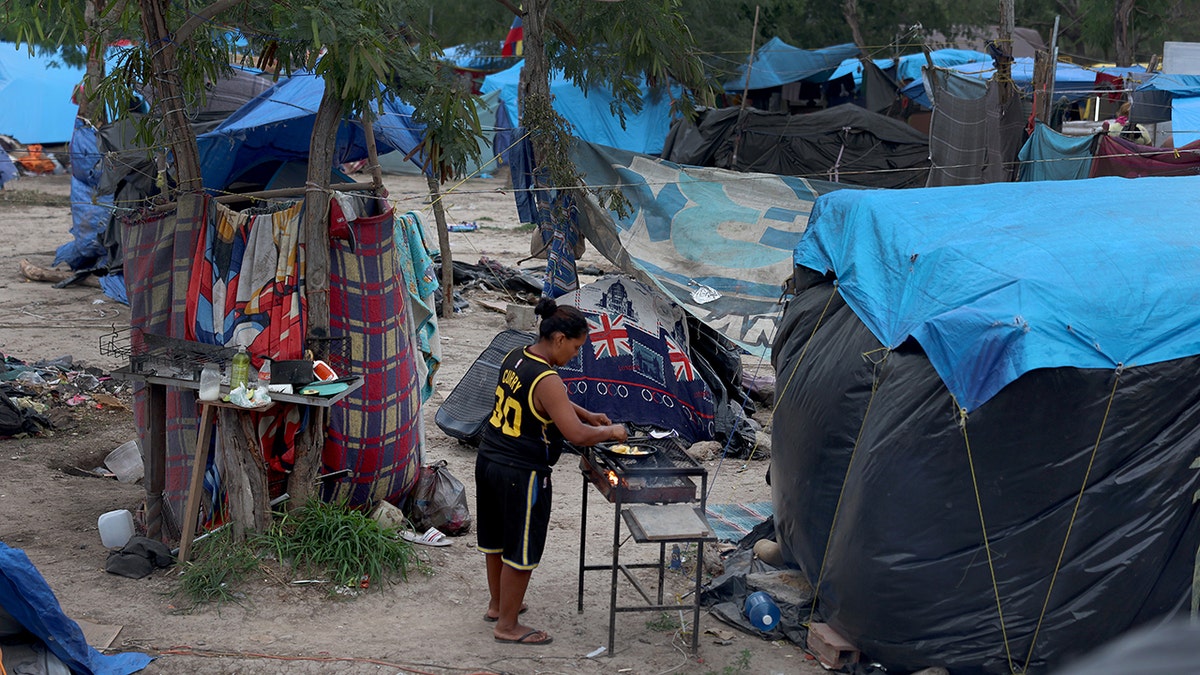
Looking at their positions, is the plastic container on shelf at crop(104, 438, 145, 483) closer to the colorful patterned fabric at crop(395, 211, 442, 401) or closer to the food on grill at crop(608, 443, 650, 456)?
the colorful patterned fabric at crop(395, 211, 442, 401)

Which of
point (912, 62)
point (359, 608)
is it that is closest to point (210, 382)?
point (359, 608)

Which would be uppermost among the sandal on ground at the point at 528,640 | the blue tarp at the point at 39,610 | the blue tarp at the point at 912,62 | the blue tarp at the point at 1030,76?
the blue tarp at the point at 912,62

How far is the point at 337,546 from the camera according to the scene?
5.51 meters

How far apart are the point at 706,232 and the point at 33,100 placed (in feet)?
70.7

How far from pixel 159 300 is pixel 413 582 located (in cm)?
207

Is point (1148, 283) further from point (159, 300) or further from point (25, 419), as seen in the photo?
point (25, 419)

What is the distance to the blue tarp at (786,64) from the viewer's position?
20.8 metres

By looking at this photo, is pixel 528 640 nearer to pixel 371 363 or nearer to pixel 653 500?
pixel 653 500

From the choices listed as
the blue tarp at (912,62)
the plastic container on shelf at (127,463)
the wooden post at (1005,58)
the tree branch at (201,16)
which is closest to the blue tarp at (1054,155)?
the wooden post at (1005,58)

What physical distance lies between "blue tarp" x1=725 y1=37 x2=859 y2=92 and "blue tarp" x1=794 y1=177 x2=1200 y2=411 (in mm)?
15697

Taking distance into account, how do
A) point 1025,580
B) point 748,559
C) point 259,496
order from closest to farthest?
1. point 1025,580
2. point 259,496
3. point 748,559

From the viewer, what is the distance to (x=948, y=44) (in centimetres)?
2709

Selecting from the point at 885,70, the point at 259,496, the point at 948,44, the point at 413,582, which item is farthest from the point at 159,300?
the point at 948,44

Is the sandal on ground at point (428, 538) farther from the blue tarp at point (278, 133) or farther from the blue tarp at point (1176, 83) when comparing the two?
the blue tarp at point (1176, 83)
